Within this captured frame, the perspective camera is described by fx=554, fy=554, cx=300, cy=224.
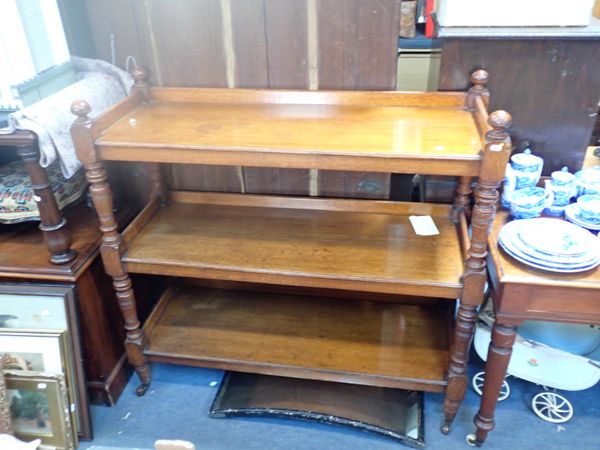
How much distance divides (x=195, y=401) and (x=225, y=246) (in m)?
0.59

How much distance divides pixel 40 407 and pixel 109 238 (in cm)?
58

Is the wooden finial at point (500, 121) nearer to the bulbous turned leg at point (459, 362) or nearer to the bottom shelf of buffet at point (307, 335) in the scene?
the bulbous turned leg at point (459, 362)

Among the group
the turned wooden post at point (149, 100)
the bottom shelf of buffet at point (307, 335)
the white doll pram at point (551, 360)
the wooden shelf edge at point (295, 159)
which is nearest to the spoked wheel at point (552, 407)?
the white doll pram at point (551, 360)

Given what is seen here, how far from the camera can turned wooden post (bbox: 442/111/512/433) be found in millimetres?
1251

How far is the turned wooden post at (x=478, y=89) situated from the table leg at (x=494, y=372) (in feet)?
2.07

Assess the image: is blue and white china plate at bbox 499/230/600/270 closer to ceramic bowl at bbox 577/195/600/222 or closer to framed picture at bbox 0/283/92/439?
ceramic bowl at bbox 577/195/600/222

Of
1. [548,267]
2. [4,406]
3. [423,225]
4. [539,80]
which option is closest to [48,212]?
[4,406]

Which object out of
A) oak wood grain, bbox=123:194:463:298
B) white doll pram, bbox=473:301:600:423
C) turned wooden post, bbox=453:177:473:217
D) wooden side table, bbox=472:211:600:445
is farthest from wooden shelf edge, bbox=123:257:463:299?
white doll pram, bbox=473:301:600:423

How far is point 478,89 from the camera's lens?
1.60m

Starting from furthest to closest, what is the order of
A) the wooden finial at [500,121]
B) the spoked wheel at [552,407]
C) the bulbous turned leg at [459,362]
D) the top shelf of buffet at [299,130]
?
the spoked wheel at [552,407] → the bulbous turned leg at [459,362] → the top shelf of buffet at [299,130] → the wooden finial at [500,121]

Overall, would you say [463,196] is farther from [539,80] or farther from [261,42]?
[261,42]

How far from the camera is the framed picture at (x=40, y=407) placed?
5.44ft

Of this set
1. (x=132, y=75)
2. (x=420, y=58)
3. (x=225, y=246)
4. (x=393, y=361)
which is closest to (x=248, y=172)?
(x=225, y=246)

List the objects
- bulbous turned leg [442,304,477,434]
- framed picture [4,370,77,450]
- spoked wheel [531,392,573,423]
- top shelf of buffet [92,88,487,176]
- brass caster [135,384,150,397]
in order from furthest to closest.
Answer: brass caster [135,384,150,397], spoked wheel [531,392,573,423], framed picture [4,370,77,450], bulbous turned leg [442,304,477,434], top shelf of buffet [92,88,487,176]
